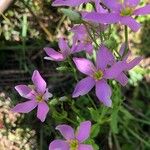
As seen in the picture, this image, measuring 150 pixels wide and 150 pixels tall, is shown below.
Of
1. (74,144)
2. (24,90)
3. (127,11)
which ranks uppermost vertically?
(127,11)

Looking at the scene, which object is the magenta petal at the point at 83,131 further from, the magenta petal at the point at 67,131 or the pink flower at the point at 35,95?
the pink flower at the point at 35,95

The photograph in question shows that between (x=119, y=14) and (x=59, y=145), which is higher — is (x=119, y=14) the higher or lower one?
the higher one

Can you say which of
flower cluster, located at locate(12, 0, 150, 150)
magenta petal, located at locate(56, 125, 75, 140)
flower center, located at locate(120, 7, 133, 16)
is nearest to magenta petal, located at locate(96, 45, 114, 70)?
flower cluster, located at locate(12, 0, 150, 150)

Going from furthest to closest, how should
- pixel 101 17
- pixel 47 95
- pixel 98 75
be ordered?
pixel 47 95
pixel 98 75
pixel 101 17

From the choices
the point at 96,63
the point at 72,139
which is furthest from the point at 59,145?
the point at 96,63

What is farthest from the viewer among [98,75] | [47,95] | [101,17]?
[47,95]

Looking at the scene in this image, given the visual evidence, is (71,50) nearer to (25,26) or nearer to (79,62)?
(79,62)

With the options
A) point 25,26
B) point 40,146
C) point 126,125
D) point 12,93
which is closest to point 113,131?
point 126,125

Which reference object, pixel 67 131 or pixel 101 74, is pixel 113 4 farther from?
pixel 67 131
